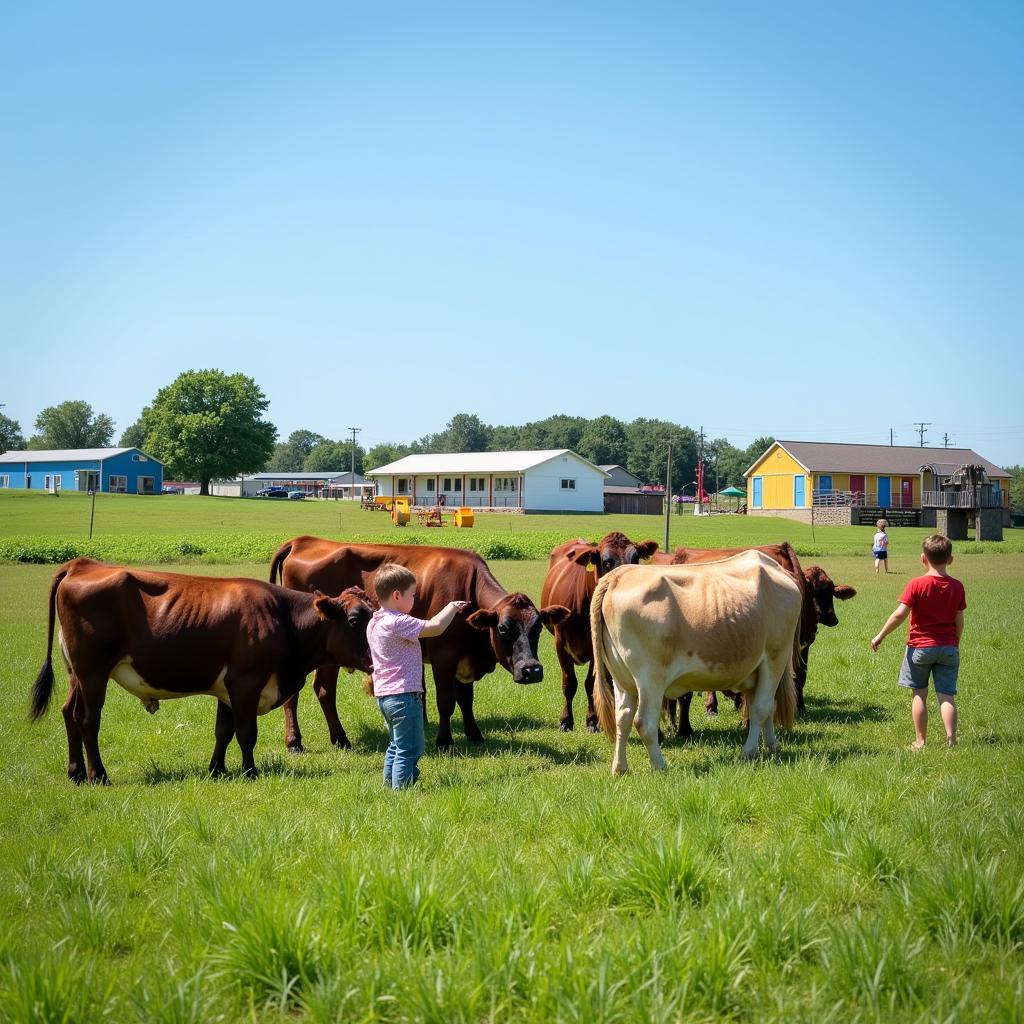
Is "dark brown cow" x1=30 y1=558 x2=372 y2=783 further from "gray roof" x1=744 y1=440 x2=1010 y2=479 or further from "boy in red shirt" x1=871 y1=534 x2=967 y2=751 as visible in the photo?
"gray roof" x1=744 y1=440 x2=1010 y2=479

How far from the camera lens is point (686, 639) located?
8.35m

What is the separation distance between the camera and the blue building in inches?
4067

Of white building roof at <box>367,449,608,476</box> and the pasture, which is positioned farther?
white building roof at <box>367,449,608,476</box>

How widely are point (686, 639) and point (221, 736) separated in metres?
4.06

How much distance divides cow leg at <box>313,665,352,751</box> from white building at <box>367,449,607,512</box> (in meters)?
75.9

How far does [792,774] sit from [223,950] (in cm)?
456

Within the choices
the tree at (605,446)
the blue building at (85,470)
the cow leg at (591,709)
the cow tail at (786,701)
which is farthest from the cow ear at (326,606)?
the tree at (605,446)

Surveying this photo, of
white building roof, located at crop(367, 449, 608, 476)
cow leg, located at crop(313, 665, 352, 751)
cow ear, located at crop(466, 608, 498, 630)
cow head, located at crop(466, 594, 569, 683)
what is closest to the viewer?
cow head, located at crop(466, 594, 569, 683)

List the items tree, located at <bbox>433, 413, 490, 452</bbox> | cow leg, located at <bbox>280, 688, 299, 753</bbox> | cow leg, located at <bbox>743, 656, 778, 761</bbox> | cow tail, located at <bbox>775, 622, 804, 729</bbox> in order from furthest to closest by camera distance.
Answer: tree, located at <bbox>433, 413, 490, 452</bbox> < cow leg, located at <bbox>280, 688, 299, 753</bbox> < cow tail, located at <bbox>775, 622, 804, 729</bbox> < cow leg, located at <bbox>743, 656, 778, 761</bbox>

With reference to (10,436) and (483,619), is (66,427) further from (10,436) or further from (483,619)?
(483,619)

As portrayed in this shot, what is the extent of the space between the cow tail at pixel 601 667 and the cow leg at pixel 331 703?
8.95 ft

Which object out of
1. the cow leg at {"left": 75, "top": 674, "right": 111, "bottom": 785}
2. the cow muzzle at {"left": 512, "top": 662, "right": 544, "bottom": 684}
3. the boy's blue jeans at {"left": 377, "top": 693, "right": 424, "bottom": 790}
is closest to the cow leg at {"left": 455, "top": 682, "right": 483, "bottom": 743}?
the cow muzzle at {"left": 512, "top": 662, "right": 544, "bottom": 684}

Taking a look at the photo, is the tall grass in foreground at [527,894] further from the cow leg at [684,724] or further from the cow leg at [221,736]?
the cow leg at [684,724]

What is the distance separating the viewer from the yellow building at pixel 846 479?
272 feet
